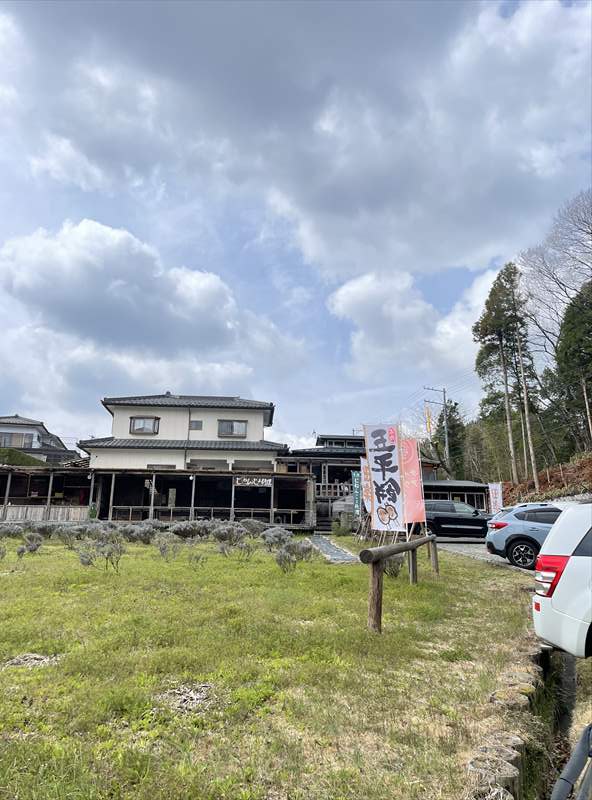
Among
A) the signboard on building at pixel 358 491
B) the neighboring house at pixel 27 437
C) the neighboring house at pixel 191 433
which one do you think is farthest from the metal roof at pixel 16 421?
the signboard on building at pixel 358 491

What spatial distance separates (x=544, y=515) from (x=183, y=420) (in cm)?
2244

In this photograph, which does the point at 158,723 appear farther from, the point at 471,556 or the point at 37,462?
the point at 37,462

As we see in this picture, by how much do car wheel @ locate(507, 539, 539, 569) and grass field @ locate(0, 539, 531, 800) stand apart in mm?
4475

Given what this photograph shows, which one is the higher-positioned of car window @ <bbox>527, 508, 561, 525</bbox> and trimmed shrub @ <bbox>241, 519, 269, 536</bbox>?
car window @ <bbox>527, 508, 561, 525</bbox>

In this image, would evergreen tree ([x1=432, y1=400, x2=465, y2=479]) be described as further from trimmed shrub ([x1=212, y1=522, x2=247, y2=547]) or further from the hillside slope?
trimmed shrub ([x1=212, y1=522, x2=247, y2=547])

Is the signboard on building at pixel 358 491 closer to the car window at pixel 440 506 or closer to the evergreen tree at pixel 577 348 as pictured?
the car window at pixel 440 506

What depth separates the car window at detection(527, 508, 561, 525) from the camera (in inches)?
432

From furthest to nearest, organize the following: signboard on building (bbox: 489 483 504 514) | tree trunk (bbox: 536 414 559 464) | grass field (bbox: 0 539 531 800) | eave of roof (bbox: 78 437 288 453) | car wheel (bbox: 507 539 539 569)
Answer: tree trunk (bbox: 536 414 559 464) → eave of roof (bbox: 78 437 288 453) → signboard on building (bbox: 489 483 504 514) → car wheel (bbox: 507 539 539 569) → grass field (bbox: 0 539 531 800)

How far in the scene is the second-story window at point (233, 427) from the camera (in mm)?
29375

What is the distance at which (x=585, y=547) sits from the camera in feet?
13.0

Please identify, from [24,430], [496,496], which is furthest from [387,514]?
[24,430]

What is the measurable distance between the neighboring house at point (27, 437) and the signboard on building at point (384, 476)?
3678cm

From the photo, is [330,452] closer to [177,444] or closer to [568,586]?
[177,444]

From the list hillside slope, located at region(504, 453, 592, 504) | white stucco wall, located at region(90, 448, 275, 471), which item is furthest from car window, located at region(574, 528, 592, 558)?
white stucco wall, located at region(90, 448, 275, 471)
